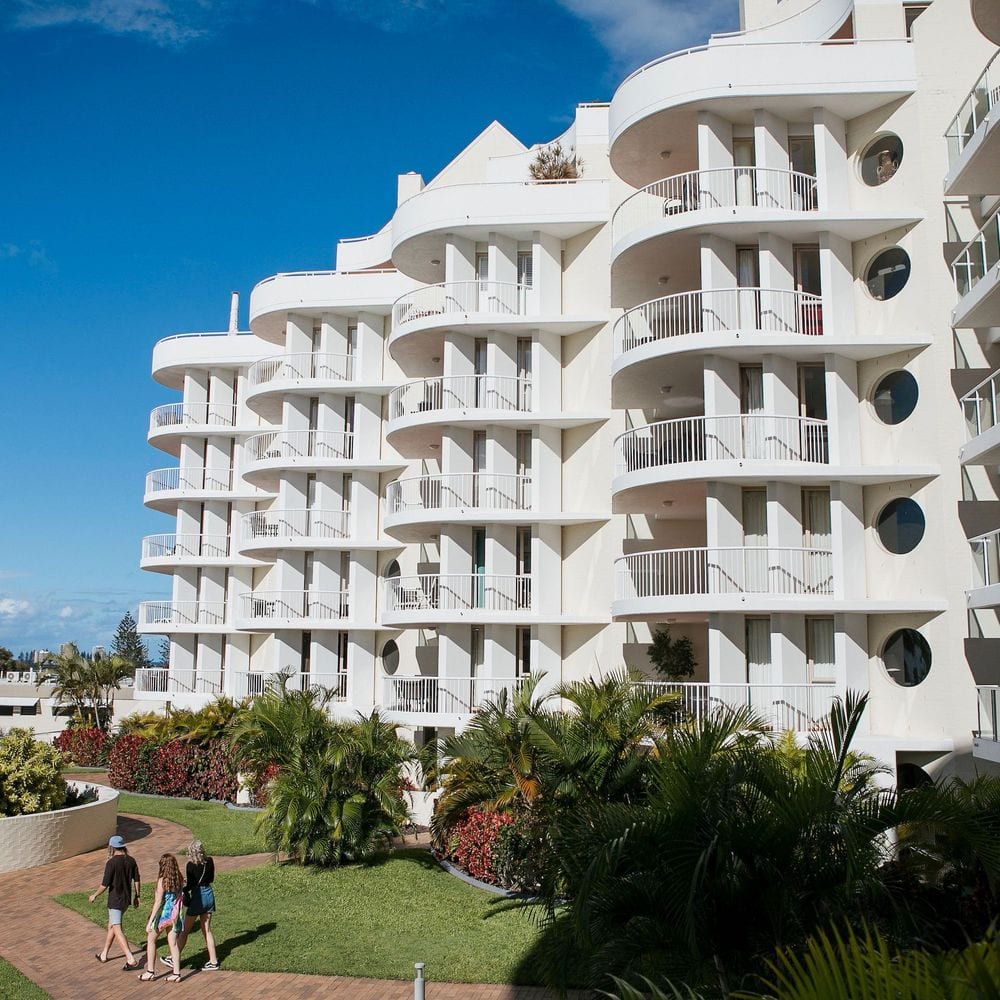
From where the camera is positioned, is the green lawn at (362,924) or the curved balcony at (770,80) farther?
the curved balcony at (770,80)

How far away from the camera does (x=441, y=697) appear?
28.1 meters

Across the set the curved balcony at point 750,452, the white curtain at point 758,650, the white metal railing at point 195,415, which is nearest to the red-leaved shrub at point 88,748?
the white metal railing at point 195,415

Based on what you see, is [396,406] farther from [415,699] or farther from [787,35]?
[787,35]

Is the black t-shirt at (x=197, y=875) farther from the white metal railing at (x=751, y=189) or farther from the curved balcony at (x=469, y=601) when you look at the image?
the white metal railing at (x=751, y=189)

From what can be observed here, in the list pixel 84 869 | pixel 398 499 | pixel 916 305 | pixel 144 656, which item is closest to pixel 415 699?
pixel 398 499

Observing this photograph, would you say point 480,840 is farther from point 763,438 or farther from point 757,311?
point 757,311

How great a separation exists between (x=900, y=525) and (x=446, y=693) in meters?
12.0

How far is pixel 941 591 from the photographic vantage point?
20.9m

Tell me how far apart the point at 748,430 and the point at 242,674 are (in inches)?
828

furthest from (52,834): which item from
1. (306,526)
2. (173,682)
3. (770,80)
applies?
(173,682)

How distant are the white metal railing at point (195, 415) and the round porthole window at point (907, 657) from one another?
29.4 meters

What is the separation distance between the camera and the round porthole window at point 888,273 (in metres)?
22.7

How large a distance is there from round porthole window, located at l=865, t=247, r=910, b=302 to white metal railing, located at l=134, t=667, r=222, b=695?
93.8 ft

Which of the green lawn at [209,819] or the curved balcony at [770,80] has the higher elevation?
the curved balcony at [770,80]
